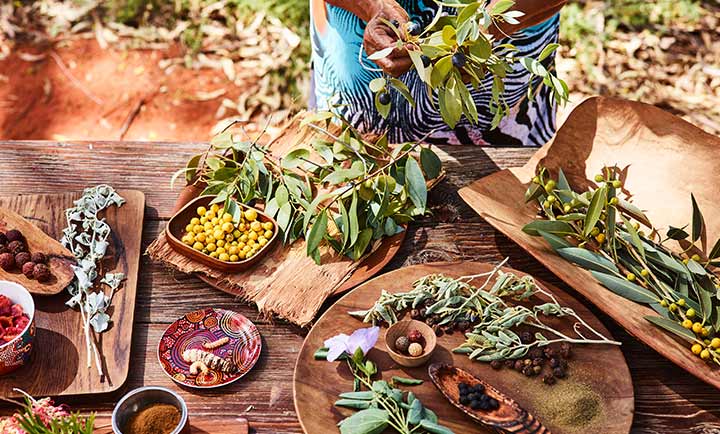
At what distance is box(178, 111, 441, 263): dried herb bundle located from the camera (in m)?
1.56

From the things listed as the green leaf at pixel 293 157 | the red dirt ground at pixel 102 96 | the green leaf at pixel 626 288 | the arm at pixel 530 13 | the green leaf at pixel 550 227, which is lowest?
the red dirt ground at pixel 102 96

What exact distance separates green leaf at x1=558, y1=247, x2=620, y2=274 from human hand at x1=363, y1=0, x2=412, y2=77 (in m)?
0.52

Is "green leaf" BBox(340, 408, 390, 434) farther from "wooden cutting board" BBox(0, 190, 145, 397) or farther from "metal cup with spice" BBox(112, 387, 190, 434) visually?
"wooden cutting board" BBox(0, 190, 145, 397)

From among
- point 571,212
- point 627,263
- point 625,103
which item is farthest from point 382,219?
point 625,103

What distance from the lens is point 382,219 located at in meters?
1.59

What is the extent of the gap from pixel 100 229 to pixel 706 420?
4.17 feet

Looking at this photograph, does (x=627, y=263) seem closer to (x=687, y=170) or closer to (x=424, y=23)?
(x=687, y=170)

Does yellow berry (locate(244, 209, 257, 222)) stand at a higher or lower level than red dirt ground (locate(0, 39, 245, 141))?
higher

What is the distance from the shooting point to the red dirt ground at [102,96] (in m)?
3.45

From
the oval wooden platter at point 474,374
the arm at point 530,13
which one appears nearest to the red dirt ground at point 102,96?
the arm at point 530,13

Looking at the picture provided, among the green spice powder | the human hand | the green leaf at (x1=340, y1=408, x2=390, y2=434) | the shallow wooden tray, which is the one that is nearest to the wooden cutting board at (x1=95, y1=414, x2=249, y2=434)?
the green leaf at (x1=340, y1=408, x2=390, y2=434)

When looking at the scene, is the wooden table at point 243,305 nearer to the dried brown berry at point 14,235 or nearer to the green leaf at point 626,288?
the green leaf at point 626,288

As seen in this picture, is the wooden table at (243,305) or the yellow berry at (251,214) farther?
the yellow berry at (251,214)

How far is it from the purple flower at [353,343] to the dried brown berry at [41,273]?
0.60 m
